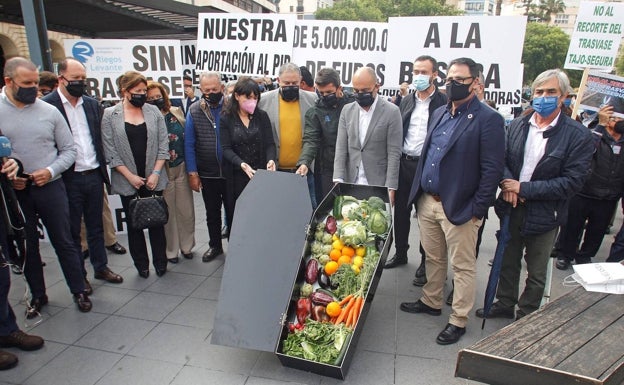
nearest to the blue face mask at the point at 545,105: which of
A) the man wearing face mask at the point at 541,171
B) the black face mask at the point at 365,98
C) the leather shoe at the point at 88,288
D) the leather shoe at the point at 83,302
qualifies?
the man wearing face mask at the point at 541,171

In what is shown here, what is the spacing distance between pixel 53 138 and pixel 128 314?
69.3 inches

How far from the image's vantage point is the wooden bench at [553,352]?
1883 mm

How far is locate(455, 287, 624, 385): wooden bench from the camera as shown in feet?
6.18

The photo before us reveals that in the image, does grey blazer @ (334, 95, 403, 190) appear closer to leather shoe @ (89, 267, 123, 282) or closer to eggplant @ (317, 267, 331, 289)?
eggplant @ (317, 267, 331, 289)

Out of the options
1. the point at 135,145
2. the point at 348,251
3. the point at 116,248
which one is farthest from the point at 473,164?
the point at 116,248

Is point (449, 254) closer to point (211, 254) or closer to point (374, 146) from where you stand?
point (374, 146)

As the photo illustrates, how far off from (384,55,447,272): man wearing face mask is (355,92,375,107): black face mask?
1.68 ft

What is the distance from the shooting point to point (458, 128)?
3113mm

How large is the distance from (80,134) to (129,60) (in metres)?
2.37

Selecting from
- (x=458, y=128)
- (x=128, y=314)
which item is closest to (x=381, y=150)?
(x=458, y=128)

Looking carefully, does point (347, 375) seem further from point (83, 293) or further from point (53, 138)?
point (53, 138)

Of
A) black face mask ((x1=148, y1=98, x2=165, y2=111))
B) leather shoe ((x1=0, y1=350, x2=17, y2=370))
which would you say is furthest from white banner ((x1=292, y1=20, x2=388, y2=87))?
leather shoe ((x1=0, y1=350, x2=17, y2=370))

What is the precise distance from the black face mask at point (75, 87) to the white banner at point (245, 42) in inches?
99.8

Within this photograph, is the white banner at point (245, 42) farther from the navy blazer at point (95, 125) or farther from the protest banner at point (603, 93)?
the protest banner at point (603, 93)
